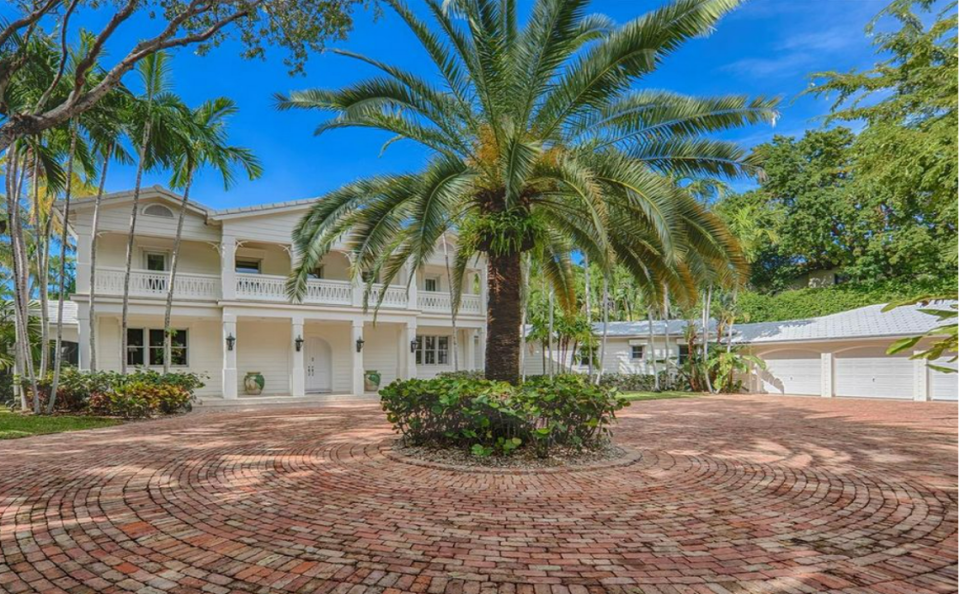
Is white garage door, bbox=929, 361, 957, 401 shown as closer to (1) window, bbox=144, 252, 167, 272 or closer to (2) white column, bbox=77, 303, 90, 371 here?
(1) window, bbox=144, 252, 167, 272

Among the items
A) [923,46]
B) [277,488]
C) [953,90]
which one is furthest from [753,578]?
[923,46]

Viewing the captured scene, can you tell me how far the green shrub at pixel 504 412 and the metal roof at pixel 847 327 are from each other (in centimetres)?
1527

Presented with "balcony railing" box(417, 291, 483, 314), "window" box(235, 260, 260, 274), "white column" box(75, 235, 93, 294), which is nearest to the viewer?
"white column" box(75, 235, 93, 294)

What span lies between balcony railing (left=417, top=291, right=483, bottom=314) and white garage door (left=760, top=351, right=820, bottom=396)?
12.3 meters

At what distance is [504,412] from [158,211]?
1635 cm

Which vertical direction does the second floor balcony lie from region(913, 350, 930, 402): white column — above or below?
above

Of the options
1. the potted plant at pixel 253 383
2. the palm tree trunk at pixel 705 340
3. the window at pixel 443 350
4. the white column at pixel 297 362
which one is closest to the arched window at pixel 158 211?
the white column at pixel 297 362

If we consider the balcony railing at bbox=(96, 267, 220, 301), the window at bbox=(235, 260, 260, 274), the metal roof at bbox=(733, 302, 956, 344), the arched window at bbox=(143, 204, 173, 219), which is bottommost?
the metal roof at bbox=(733, 302, 956, 344)

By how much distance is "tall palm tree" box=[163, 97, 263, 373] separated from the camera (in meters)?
15.2

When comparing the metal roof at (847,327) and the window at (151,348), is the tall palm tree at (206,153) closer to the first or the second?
the window at (151,348)

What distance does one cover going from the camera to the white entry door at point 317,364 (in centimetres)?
2088

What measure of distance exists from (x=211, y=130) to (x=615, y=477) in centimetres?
1466

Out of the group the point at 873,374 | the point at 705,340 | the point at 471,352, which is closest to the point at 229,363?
the point at 471,352

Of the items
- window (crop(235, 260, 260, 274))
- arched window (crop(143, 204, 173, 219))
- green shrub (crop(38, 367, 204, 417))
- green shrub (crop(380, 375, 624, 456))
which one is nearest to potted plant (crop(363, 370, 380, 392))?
window (crop(235, 260, 260, 274))
